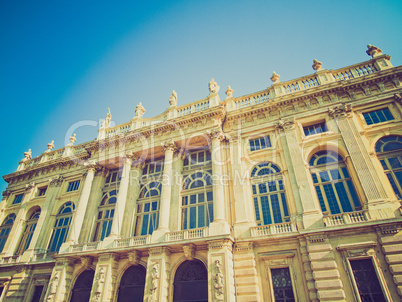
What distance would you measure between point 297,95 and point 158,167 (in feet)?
45.5

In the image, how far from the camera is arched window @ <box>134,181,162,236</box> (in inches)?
813

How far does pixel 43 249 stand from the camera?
23.3m

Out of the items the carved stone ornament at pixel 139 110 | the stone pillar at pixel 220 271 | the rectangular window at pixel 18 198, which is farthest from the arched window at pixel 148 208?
the rectangular window at pixel 18 198

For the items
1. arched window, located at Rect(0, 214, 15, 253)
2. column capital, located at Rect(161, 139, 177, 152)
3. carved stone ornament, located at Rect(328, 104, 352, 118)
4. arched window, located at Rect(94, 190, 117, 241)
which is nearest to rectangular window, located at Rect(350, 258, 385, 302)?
carved stone ornament, located at Rect(328, 104, 352, 118)

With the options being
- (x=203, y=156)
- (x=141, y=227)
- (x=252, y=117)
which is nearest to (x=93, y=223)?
(x=141, y=227)

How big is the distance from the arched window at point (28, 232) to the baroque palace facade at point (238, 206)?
0.42 ft

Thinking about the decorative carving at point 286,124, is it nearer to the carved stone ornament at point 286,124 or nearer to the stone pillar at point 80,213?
the carved stone ornament at point 286,124

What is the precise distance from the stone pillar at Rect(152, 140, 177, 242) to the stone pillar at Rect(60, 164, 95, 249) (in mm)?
7916

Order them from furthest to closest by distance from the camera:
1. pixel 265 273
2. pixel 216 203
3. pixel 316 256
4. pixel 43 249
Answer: pixel 43 249 → pixel 216 203 → pixel 265 273 → pixel 316 256

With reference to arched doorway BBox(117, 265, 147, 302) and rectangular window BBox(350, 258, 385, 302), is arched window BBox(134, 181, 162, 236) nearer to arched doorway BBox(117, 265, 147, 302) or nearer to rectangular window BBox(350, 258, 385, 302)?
arched doorway BBox(117, 265, 147, 302)

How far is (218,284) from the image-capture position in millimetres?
14188

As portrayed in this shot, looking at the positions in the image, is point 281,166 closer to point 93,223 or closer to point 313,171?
point 313,171

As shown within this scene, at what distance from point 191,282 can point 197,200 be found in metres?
6.00

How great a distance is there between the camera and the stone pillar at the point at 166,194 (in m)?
17.9
